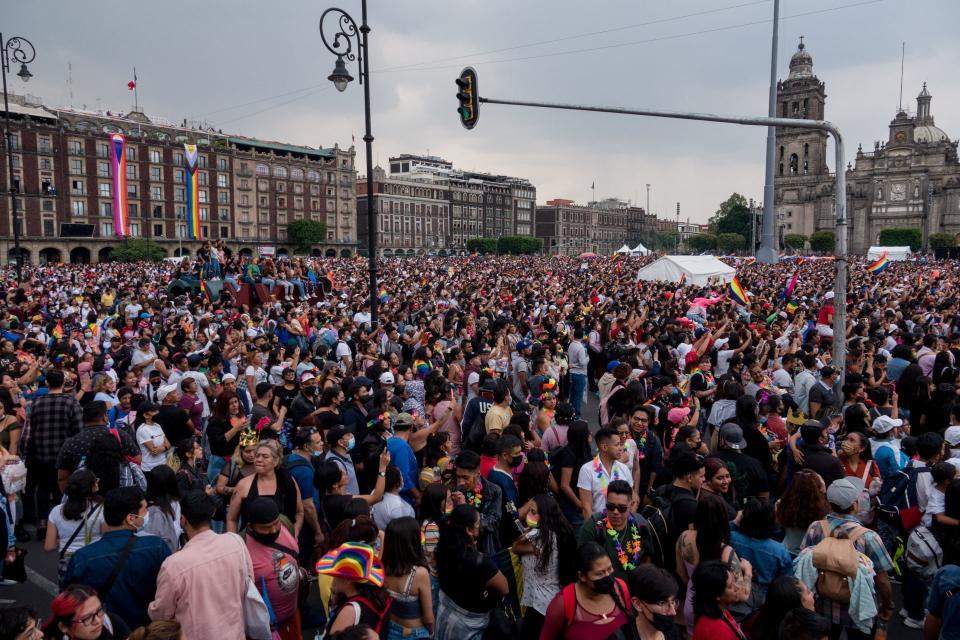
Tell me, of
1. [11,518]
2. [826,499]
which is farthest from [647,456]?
[11,518]

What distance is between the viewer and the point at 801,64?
318 feet

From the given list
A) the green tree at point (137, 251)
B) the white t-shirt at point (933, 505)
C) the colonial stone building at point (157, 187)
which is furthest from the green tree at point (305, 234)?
the white t-shirt at point (933, 505)

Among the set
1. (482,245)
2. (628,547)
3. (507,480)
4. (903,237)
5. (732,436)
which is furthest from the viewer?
(482,245)

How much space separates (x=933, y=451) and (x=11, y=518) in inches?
278

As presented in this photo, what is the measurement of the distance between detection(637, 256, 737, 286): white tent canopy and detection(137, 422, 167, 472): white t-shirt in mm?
20929

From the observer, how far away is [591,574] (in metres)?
3.13

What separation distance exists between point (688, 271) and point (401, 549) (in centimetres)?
2255

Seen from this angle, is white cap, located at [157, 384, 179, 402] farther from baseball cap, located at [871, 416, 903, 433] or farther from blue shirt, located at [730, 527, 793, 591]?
baseball cap, located at [871, 416, 903, 433]

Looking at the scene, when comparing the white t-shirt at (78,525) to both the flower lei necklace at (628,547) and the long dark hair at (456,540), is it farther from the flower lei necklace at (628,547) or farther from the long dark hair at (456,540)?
the flower lei necklace at (628,547)

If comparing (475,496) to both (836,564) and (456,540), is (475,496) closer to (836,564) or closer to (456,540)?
(456,540)

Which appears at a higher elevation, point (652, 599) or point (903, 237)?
point (903, 237)

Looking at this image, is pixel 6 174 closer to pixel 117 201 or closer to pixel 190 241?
pixel 190 241

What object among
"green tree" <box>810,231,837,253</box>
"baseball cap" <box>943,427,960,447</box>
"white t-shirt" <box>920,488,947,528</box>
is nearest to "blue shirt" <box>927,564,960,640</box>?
"white t-shirt" <box>920,488,947,528</box>

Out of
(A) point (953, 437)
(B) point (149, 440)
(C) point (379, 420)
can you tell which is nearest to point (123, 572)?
(B) point (149, 440)
